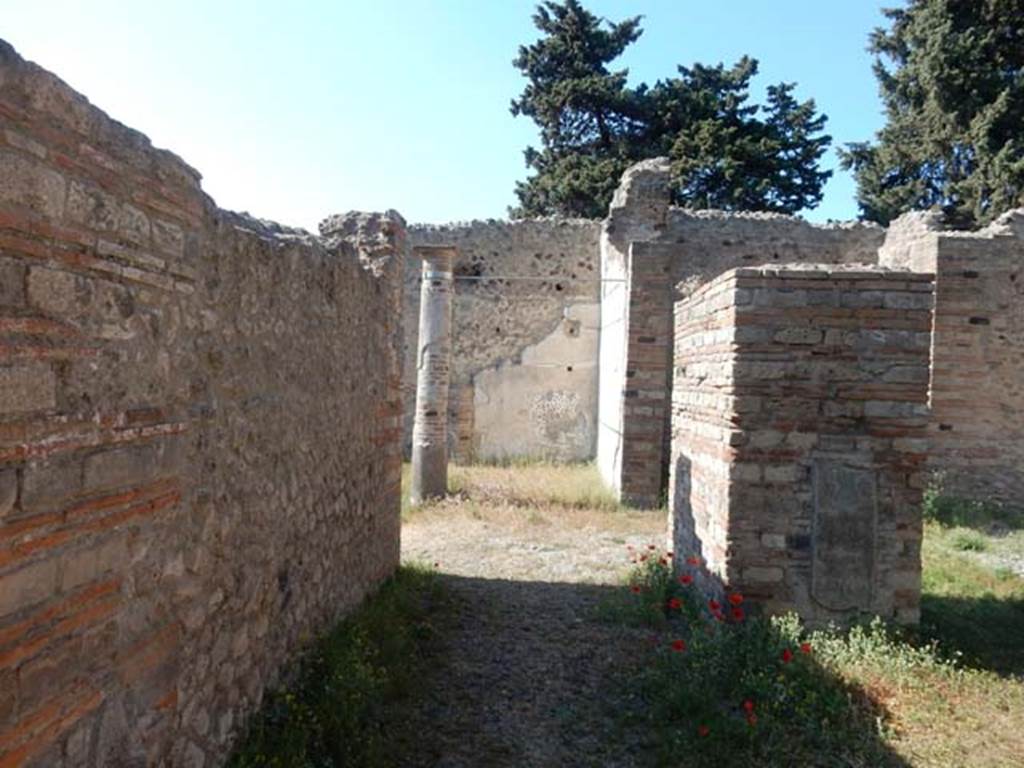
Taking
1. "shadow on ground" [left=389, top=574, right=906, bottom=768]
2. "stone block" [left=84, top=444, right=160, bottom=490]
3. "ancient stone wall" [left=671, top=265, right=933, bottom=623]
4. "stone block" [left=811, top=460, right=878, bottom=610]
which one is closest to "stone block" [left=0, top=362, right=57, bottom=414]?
"stone block" [left=84, top=444, right=160, bottom=490]

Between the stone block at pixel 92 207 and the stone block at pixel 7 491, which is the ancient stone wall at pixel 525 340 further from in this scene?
the stone block at pixel 7 491

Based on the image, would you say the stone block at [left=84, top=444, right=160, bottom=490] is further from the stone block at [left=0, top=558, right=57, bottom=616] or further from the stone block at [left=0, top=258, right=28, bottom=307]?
the stone block at [left=0, top=258, right=28, bottom=307]

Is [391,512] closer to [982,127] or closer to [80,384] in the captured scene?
[80,384]

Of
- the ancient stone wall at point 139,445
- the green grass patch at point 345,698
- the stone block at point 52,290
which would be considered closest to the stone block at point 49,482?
the ancient stone wall at point 139,445

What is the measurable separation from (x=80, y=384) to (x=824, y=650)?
164 inches

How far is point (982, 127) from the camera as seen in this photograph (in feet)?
57.6

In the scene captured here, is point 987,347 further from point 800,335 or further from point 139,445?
point 139,445

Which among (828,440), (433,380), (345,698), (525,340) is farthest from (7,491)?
(525,340)

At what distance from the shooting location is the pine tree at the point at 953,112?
56.6 ft

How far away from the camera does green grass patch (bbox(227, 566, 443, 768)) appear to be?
327cm

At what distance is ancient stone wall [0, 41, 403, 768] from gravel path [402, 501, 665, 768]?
931 millimetres

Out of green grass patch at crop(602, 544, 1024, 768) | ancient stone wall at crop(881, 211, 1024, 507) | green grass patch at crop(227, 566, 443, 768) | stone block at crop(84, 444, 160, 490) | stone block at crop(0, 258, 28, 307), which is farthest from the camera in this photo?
ancient stone wall at crop(881, 211, 1024, 507)

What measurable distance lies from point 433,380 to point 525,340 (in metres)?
3.55

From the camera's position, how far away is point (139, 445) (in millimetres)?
2389
